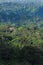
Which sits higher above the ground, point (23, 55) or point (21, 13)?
point (21, 13)

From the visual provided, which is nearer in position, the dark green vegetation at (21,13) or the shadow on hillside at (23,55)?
the shadow on hillside at (23,55)

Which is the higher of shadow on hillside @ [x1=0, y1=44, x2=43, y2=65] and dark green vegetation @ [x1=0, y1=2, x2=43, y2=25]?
dark green vegetation @ [x1=0, y1=2, x2=43, y2=25]

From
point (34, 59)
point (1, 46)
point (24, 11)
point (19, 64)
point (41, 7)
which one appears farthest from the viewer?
point (41, 7)

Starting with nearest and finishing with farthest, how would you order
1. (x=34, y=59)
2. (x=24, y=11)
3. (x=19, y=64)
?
(x=19, y=64) → (x=34, y=59) → (x=24, y=11)

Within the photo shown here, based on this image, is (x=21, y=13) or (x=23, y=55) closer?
(x=23, y=55)

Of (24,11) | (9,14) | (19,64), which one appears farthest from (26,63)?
(24,11)

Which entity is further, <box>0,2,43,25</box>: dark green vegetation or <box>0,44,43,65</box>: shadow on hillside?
<box>0,2,43,25</box>: dark green vegetation

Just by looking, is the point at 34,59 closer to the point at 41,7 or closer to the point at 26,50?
the point at 26,50

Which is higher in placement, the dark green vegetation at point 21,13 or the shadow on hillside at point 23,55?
the dark green vegetation at point 21,13

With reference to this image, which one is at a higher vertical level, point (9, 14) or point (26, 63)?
point (9, 14)

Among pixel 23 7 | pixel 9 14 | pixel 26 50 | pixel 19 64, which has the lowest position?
pixel 19 64

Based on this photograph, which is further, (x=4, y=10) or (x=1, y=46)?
(x=4, y=10)
